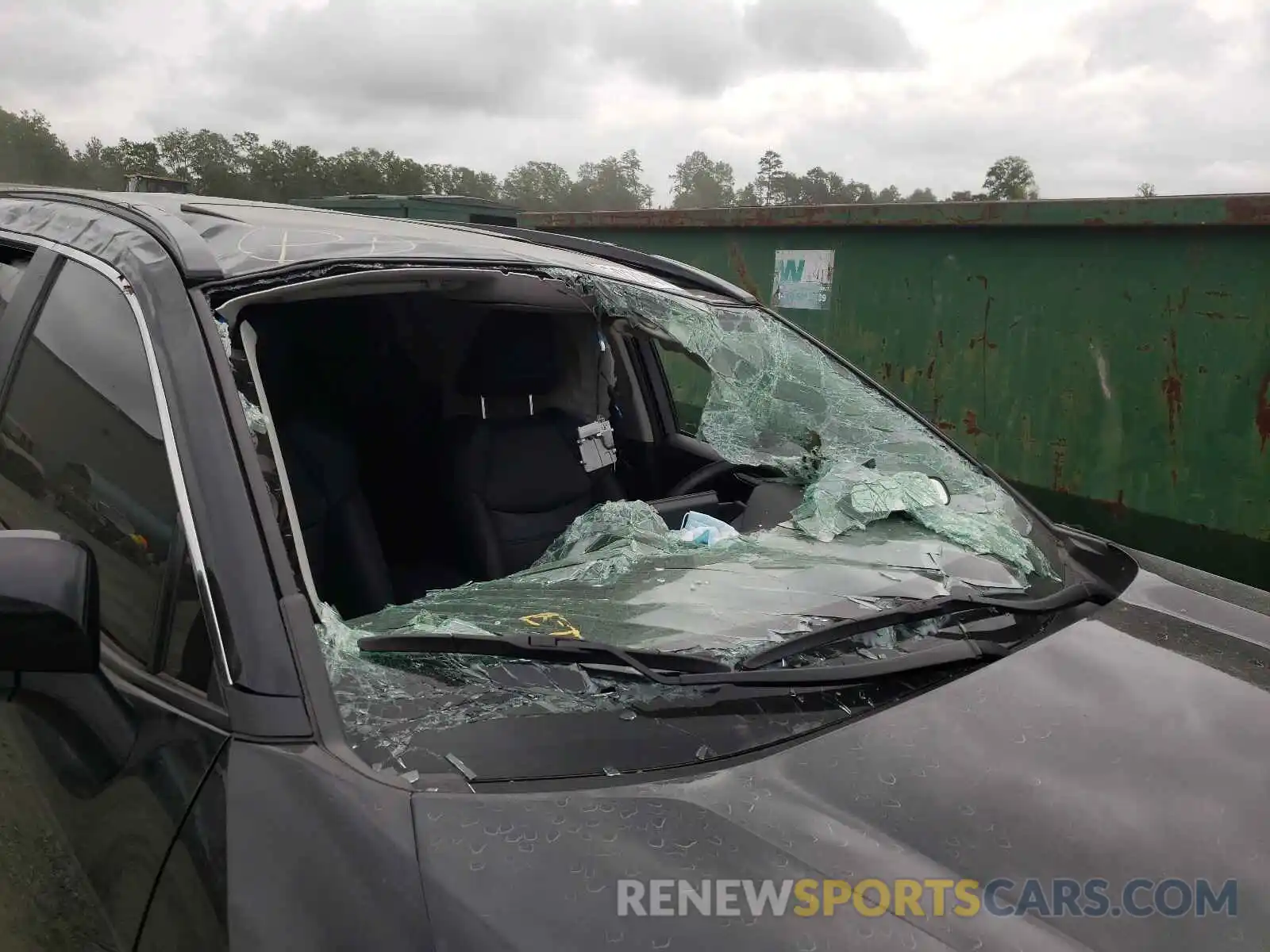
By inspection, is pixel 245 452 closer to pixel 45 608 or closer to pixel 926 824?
pixel 45 608

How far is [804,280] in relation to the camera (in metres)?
5.68

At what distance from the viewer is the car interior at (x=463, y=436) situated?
2.53 m

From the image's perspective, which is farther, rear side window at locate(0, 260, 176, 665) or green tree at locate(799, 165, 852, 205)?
green tree at locate(799, 165, 852, 205)

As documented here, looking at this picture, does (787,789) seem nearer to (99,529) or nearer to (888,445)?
(99,529)

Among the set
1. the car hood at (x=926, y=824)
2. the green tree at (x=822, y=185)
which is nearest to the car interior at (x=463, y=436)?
the car hood at (x=926, y=824)

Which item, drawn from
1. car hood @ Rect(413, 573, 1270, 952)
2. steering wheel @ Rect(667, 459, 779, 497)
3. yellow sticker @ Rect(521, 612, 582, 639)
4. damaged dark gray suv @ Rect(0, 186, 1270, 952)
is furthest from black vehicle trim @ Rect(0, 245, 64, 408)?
steering wheel @ Rect(667, 459, 779, 497)

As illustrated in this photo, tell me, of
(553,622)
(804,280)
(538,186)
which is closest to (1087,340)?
(804,280)

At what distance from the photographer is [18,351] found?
70.7 inches

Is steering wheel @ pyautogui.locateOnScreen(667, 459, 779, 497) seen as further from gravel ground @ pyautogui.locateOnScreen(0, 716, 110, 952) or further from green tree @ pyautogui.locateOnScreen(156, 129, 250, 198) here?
green tree @ pyautogui.locateOnScreen(156, 129, 250, 198)

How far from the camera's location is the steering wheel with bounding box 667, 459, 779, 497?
2707 millimetres

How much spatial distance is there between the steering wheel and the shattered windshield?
0.25 feet

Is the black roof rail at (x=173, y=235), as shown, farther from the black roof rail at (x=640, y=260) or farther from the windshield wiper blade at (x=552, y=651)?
the black roof rail at (x=640, y=260)

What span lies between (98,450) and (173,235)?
0.38 m

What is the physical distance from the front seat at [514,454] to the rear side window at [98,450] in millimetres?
1168
